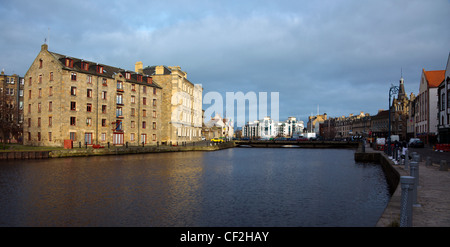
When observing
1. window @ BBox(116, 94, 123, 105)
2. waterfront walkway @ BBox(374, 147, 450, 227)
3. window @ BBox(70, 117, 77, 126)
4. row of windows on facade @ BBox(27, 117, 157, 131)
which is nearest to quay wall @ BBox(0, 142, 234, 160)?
window @ BBox(70, 117, 77, 126)

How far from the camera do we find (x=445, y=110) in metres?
54.8


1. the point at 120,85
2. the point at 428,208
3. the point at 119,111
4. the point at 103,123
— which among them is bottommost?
the point at 428,208

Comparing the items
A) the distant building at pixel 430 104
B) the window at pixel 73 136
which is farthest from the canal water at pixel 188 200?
the distant building at pixel 430 104

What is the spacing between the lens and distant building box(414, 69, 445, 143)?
218ft

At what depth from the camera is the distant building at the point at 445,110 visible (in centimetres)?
5357

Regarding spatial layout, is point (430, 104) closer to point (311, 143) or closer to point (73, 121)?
point (311, 143)

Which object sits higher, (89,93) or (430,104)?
(89,93)

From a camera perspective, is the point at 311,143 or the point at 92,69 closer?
the point at 92,69

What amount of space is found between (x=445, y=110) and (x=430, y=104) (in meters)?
14.6

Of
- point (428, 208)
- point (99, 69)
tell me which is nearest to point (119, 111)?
point (99, 69)

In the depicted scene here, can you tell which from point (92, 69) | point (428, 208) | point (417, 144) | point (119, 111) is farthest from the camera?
point (119, 111)

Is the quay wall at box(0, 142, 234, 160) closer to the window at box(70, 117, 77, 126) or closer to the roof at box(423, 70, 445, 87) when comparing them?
the window at box(70, 117, 77, 126)

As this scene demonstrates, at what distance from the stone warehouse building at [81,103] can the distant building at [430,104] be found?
6180 centimetres
